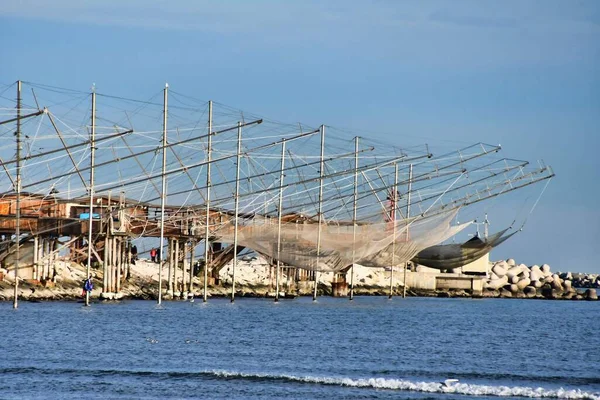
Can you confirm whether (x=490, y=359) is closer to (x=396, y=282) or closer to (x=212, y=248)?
(x=212, y=248)

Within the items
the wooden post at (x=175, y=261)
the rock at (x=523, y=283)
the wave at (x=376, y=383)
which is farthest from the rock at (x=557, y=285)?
the wave at (x=376, y=383)

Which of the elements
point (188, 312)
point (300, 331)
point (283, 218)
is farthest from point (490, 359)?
point (283, 218)

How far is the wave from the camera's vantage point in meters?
36.4

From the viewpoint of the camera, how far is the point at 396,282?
128250 mm

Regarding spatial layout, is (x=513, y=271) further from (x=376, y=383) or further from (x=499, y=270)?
(x=376, y=383)

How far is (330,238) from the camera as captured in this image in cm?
8594

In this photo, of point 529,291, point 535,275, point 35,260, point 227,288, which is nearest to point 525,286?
point 529,291

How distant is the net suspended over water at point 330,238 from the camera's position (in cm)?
8338

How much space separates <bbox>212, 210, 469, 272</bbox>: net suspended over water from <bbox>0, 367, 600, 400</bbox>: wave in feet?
141

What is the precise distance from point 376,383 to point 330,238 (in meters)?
48.1

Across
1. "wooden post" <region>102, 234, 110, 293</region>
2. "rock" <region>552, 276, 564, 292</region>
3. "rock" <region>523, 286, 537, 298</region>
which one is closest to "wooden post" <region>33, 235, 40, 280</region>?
"wooden post" <region>102, 234, 110, 293</region>

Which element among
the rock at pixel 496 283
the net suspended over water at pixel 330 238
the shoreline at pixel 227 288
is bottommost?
the shoreline at pixel 227 288

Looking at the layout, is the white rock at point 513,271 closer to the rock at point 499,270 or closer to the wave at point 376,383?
the rock at point 499,270

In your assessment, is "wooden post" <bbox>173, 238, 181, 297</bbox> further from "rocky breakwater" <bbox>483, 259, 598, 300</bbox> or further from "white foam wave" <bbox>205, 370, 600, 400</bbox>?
"rocky breakwater" <bbox>483, 259, 598, 300</bbox>
